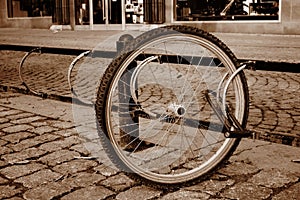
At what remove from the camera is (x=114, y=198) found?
2838mm

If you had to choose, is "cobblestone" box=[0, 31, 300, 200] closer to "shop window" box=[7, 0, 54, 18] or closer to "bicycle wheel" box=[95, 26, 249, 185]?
"bicycle wheel" box=[95, 26, 249, 185]

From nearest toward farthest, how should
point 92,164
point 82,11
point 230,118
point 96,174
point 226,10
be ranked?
point 230,118, point 96,174, point 92,164, point 226,10, point 82,11

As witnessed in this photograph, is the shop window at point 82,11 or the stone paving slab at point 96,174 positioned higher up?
the shop window at point 82,11

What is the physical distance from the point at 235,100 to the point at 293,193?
27.5 inches

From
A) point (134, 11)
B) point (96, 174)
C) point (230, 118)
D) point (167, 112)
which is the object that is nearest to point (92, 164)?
point (96, 174)

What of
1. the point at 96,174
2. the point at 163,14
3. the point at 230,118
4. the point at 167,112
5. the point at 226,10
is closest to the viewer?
the point at 230,118

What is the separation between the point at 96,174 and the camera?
10.6 feet

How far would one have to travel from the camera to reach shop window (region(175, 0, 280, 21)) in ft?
51.0

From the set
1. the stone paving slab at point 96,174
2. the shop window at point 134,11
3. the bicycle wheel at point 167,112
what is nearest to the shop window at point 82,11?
the shop window at point 134,11

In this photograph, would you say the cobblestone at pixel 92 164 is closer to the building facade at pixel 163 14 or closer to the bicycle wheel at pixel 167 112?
the bicycle wheel at pixel 167 112

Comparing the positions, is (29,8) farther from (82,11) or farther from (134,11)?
(134,11)

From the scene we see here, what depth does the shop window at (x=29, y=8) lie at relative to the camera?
22.5m

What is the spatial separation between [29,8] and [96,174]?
72.9 ft

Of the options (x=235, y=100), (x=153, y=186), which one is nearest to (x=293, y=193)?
(x=235, y=100)
